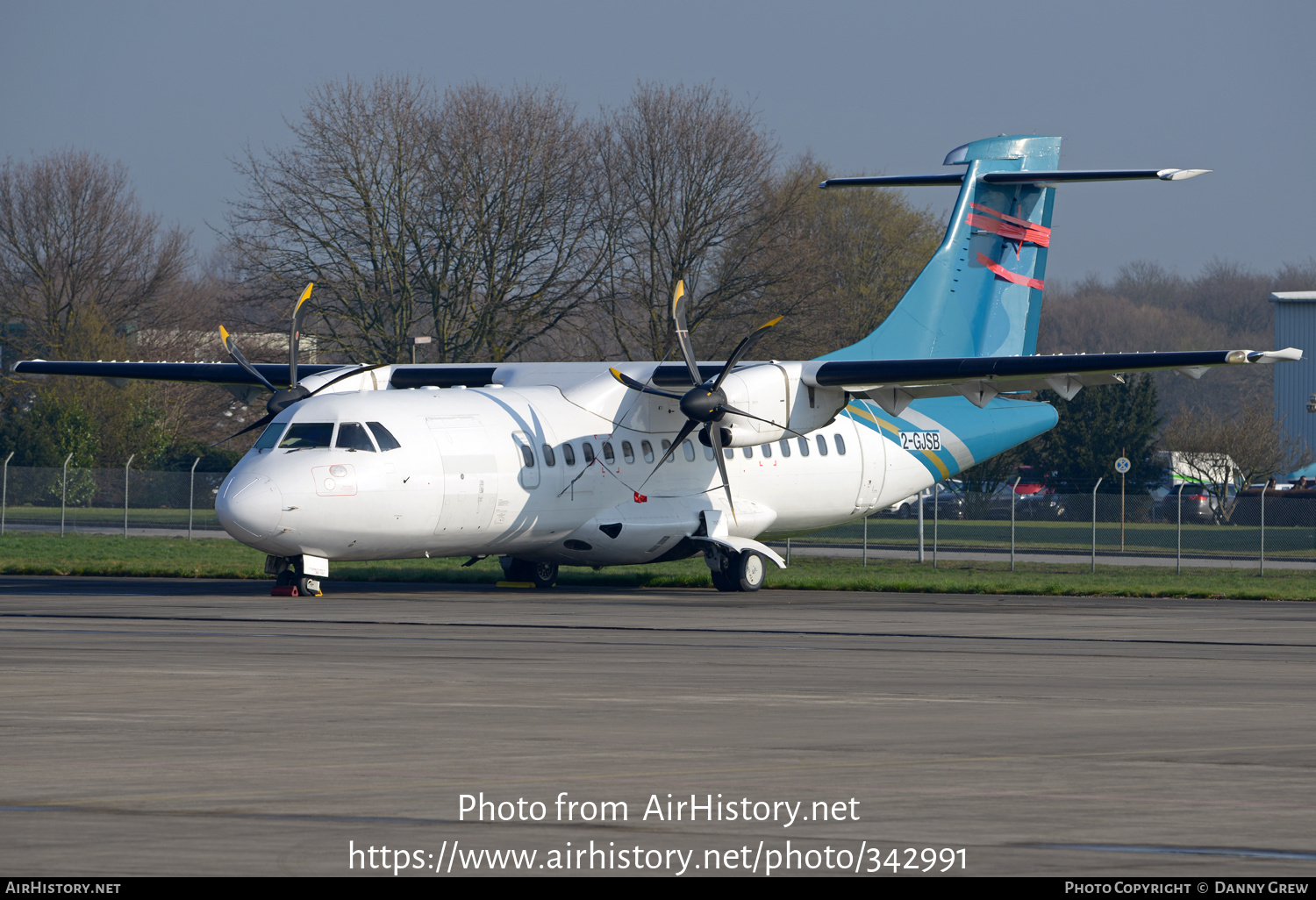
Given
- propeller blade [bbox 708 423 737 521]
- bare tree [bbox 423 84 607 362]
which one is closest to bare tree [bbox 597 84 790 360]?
bare tree [bbox 423 84 607 362]

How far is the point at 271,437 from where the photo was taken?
20.7m

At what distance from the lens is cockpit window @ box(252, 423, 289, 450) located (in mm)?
20516

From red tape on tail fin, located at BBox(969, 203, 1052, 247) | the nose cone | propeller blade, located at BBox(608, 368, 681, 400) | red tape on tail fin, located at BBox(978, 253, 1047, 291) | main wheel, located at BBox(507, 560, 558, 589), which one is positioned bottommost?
main wheel, located at BBox(507, 560, 558, 589)

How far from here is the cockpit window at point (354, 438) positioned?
20.4m

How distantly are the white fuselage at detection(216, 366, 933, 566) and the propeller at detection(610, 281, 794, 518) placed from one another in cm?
55

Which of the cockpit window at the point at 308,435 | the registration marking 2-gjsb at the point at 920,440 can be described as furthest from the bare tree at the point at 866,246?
the cockpit window at the point at 308,435

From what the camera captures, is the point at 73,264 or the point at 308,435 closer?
the point at 308,435

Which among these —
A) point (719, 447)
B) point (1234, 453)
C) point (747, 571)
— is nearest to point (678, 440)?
point (719, 447)

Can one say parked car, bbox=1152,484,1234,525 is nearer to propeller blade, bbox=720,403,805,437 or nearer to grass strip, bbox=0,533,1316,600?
grass strip, bbox=0,533,1316,600

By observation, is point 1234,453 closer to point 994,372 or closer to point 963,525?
point 963,525

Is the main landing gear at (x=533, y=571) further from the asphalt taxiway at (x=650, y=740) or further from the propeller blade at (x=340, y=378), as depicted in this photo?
the asphalt taxiway at (x=650, y=740)

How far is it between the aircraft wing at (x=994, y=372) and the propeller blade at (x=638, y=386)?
7.02ft

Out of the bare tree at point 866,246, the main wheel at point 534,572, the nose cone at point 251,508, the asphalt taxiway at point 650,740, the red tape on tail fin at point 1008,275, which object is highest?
the bare tree at point 866,246

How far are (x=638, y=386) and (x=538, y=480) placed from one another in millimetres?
2250
